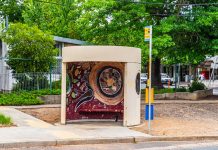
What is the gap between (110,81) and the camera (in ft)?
50.7

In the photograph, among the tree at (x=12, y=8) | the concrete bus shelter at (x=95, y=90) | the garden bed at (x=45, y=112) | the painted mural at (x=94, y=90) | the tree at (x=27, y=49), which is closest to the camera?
the concrete bus shelter at (x=95, y=90)

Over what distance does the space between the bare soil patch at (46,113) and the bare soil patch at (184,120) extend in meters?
3.57

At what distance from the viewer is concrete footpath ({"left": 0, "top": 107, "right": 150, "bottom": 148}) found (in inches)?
416

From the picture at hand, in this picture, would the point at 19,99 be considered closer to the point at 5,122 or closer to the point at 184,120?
the point at 5,122

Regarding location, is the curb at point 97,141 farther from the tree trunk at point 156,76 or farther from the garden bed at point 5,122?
the tree trunk at point 156,76

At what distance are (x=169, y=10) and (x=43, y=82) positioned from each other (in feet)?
27.7

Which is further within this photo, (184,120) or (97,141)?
(184,120)

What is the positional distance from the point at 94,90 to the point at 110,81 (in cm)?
70

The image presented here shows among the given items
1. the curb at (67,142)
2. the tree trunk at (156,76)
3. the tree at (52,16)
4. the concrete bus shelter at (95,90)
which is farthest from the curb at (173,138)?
the tree at (52,16)

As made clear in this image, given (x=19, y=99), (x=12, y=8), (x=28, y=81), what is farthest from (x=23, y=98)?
(x=12, y=8)

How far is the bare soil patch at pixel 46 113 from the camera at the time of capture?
1653cm

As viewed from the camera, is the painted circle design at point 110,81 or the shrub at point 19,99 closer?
the painted circle design at point 110,81

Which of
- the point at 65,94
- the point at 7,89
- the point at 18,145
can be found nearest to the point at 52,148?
the point at 18,145

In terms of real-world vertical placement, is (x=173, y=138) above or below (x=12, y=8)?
below
